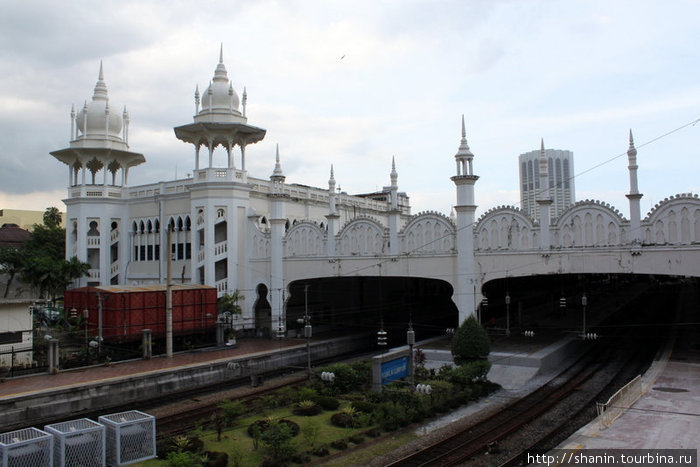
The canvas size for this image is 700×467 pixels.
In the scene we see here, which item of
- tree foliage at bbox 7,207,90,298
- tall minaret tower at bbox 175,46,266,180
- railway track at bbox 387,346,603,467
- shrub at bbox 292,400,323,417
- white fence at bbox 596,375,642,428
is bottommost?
railway track at bbox 387,346,603,467

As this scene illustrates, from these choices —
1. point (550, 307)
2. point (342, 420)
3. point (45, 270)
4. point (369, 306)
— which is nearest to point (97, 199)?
point (45, 270)

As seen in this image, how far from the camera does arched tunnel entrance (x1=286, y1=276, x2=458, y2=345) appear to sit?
42781 mm

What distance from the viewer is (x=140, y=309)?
102 feet

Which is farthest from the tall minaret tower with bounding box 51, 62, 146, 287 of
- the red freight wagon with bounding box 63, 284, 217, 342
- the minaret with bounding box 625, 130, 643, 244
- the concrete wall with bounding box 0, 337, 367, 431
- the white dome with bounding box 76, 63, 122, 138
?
the minaret with bounding box 625, 130, 643, 244

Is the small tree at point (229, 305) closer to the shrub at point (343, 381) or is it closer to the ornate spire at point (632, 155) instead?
the shrub at point (343, 381)

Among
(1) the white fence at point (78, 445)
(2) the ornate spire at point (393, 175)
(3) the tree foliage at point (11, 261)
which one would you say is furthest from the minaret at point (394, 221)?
(3) the tree foliage at point (11, 261)

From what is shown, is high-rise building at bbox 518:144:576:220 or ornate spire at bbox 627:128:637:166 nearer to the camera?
ornate spire at bbox 627:128:637:166

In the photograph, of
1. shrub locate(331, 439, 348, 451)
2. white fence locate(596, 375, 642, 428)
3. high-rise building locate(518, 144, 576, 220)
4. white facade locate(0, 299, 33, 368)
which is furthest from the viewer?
high-rise building locate(518, 144, 576, 220)

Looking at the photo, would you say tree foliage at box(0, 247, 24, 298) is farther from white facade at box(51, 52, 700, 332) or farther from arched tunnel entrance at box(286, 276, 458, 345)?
arched tunnel entrance at box(286, 276, 458, 345)

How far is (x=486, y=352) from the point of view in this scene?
23828mm

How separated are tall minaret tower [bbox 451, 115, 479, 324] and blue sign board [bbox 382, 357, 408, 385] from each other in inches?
233

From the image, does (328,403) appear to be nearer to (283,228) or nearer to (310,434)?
(310,434)

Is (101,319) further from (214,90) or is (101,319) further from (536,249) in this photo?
(536,249)

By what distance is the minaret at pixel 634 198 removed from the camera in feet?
74.7
